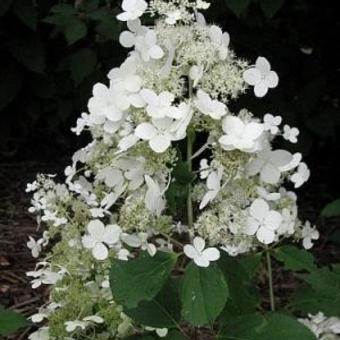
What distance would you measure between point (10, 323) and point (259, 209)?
0.63 metres

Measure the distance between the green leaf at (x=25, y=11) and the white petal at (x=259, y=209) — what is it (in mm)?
2684

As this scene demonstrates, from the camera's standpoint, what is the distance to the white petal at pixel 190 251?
1393 mm

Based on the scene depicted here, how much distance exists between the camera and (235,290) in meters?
1.55

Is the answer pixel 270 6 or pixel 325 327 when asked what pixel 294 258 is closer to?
pixel 325 327

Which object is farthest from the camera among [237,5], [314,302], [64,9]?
[64,9]

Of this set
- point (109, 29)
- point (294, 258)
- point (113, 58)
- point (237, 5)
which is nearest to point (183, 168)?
point (294, 258)

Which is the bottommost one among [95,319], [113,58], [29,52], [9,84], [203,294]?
[9,84]

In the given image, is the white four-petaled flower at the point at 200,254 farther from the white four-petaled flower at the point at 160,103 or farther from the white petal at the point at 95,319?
the white petal at the point at 95,319

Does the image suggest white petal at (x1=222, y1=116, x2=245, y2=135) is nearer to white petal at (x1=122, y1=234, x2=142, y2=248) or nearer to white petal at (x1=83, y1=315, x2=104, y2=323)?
white petal at (x1=122, y1=234, x2=142, y2=248)

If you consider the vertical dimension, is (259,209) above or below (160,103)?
below

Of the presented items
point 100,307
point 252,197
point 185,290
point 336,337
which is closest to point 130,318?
point 100,307

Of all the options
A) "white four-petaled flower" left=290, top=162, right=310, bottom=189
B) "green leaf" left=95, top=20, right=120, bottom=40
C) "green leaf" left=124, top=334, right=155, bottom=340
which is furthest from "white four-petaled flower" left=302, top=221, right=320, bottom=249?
"green leaf" left=95, top=20, right=120, bottom=40

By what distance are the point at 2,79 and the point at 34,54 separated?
225 millimetres

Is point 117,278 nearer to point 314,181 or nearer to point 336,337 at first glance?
point 336,337
